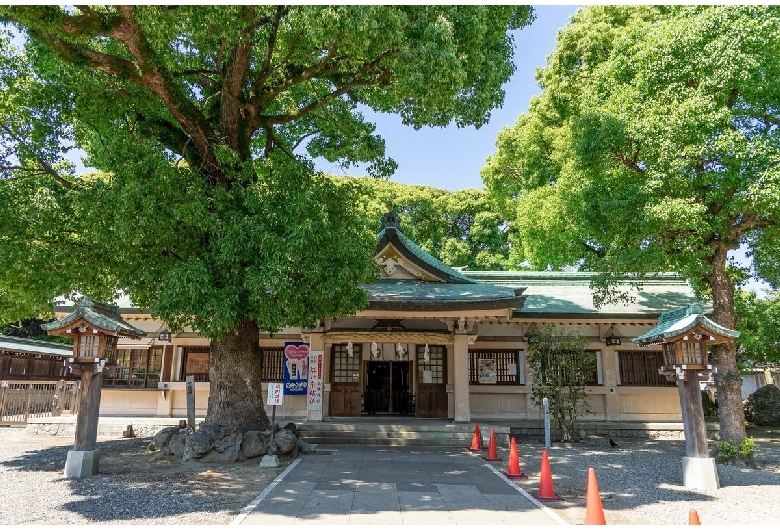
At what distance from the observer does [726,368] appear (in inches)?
440

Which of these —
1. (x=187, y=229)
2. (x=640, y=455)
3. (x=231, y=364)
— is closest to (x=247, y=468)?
(x=231, y=364)

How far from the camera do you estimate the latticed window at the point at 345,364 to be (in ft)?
51.6

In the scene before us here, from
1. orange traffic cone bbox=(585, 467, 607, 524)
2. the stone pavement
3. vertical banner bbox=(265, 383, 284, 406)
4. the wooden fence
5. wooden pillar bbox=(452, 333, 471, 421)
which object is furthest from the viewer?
the wooden fence

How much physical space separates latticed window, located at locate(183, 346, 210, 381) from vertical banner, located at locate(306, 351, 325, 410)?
12.5 ft

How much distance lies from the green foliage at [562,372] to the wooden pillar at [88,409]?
1047 cm

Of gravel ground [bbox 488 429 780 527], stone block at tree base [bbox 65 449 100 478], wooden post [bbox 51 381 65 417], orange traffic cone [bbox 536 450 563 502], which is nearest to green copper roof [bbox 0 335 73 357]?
wooden post [bbox 51 381 65 417]

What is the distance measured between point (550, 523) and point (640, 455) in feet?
23.4

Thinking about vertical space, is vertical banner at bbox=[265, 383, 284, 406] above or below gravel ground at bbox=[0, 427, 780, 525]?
above

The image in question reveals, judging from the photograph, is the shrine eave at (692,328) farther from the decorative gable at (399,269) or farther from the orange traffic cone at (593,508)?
the decorative gable at (399,269)

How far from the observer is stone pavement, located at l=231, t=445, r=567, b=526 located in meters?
6.29

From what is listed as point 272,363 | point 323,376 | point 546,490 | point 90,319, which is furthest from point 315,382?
point 546,490

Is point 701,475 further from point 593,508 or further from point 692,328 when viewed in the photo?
point 593,508

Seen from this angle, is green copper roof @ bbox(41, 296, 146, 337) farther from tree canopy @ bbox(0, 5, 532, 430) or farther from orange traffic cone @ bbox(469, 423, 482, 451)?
orange traffic cone @ bbox(469, 423, 482, 451)

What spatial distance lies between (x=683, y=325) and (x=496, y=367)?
25.0 ft
